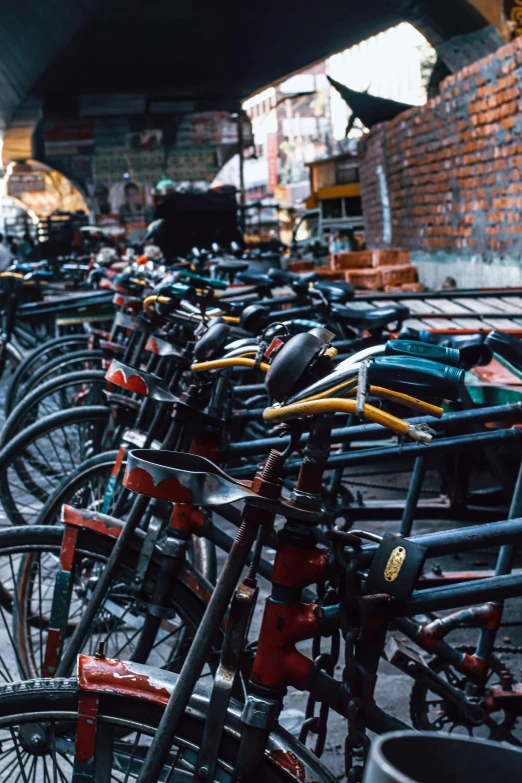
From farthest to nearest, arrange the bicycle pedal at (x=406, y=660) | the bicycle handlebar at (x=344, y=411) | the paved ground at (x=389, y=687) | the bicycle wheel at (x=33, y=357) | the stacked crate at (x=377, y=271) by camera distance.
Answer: the stacked crate at (x=377, y=271), the bicycle wheel at (x=33, y=357), the paved ground at (x=389, y=687), the bicycle pedal at (x=406, y=660), the bicycle handlebar at (x=344, y=411)

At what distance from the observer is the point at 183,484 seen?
4.88ft

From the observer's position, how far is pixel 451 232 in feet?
36.1

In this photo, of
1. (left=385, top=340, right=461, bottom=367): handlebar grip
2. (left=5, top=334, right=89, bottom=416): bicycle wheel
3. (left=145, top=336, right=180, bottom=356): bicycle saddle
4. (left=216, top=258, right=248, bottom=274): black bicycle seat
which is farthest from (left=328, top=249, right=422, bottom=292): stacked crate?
(left=385, top=340, right=461, bottom=367): handlebar grip

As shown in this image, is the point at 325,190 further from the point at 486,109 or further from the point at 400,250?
the point at 486,109

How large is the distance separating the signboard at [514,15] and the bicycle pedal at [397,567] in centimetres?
1271

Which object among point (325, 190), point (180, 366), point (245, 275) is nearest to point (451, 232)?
point (245, 275)

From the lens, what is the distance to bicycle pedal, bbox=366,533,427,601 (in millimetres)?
1517

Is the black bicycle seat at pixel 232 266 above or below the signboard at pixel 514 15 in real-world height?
below

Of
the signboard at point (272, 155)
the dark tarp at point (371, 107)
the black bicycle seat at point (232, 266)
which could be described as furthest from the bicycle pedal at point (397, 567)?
the signboard at point (272, 155)

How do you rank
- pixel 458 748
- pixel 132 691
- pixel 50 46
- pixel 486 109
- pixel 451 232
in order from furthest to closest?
pixel 50 46 < pixel 451 232 < pixel 486 109 < pixel 132 691 < pixel 458 748

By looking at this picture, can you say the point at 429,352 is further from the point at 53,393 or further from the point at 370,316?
the point at 53,393

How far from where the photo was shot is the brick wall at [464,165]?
873cm

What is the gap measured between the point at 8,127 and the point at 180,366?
→ 1205 inches

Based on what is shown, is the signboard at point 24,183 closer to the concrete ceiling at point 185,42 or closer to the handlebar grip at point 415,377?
the concrete ceiling at point 185,42
